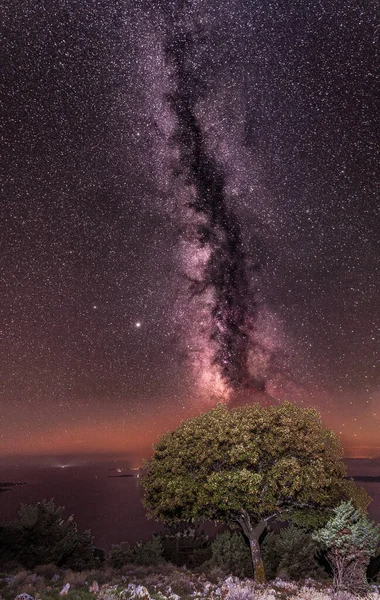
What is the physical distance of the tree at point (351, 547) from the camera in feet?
55.0

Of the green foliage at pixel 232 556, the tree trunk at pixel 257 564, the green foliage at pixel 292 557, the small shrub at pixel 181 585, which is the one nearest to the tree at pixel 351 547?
the tree trunk at pixel 257 564

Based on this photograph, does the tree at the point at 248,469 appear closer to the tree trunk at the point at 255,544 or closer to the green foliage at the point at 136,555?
the tree trunk at the point at 255,544

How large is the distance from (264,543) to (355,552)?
9.04m

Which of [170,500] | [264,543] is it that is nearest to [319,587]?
[264,543]

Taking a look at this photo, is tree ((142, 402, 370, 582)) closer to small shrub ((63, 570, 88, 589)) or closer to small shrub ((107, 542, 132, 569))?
small shrub ((107, 542, 132, 569))

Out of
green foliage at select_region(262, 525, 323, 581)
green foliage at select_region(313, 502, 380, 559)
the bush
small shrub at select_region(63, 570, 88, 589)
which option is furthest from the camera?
the bush

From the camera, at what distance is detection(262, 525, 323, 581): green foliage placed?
70.7ft

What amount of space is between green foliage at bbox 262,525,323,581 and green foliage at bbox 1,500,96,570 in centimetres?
998

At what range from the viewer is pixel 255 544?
21000 mm

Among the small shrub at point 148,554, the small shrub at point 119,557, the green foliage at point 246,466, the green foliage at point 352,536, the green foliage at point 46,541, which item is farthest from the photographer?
the small shrub at point 148,554

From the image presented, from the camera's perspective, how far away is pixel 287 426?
67.4 feet

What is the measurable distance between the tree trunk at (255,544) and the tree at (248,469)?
42 mm

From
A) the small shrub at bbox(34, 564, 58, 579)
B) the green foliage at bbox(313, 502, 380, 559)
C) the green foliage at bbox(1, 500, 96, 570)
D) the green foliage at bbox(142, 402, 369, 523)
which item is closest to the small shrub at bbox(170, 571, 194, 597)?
the green foliage at bbox(142, 402, 369, 523)

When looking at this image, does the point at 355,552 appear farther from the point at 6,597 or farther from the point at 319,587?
the point at 6,597
